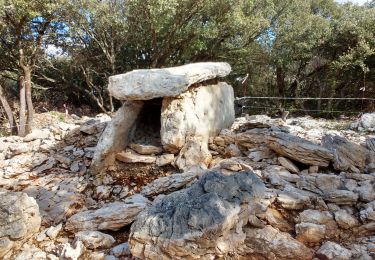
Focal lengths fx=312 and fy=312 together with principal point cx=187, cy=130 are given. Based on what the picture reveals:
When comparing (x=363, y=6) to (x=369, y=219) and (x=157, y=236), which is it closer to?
(x=369, y=219)

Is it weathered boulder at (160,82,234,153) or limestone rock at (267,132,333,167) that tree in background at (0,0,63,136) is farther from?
limestone rock at (267,132,333,167)

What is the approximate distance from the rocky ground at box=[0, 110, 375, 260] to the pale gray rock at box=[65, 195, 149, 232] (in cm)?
1

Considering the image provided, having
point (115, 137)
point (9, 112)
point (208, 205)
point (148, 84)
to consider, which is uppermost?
point (148, 84)

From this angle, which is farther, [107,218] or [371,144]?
[371,144]

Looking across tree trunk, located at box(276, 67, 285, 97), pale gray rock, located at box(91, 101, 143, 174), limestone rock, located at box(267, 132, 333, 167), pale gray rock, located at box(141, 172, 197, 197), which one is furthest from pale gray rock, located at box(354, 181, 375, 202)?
tree trunk, located at box(276, 67, 285, 97)

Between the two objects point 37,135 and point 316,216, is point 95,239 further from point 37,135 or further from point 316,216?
point 37,135

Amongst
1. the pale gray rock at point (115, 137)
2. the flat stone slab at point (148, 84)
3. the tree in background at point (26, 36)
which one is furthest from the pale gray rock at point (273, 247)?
the tree in background at point (26, 36)

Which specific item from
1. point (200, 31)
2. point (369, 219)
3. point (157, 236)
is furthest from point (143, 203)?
point (200, 31)

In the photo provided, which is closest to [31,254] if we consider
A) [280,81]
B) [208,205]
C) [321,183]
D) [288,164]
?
[208,205]

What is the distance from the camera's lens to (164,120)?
5.86 m

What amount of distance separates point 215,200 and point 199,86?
3338 millimetres

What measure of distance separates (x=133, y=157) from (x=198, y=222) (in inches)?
107

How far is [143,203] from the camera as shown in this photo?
473 cm

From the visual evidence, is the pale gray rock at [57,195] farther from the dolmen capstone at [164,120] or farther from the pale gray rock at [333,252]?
the pale gray rock at [333,252]
